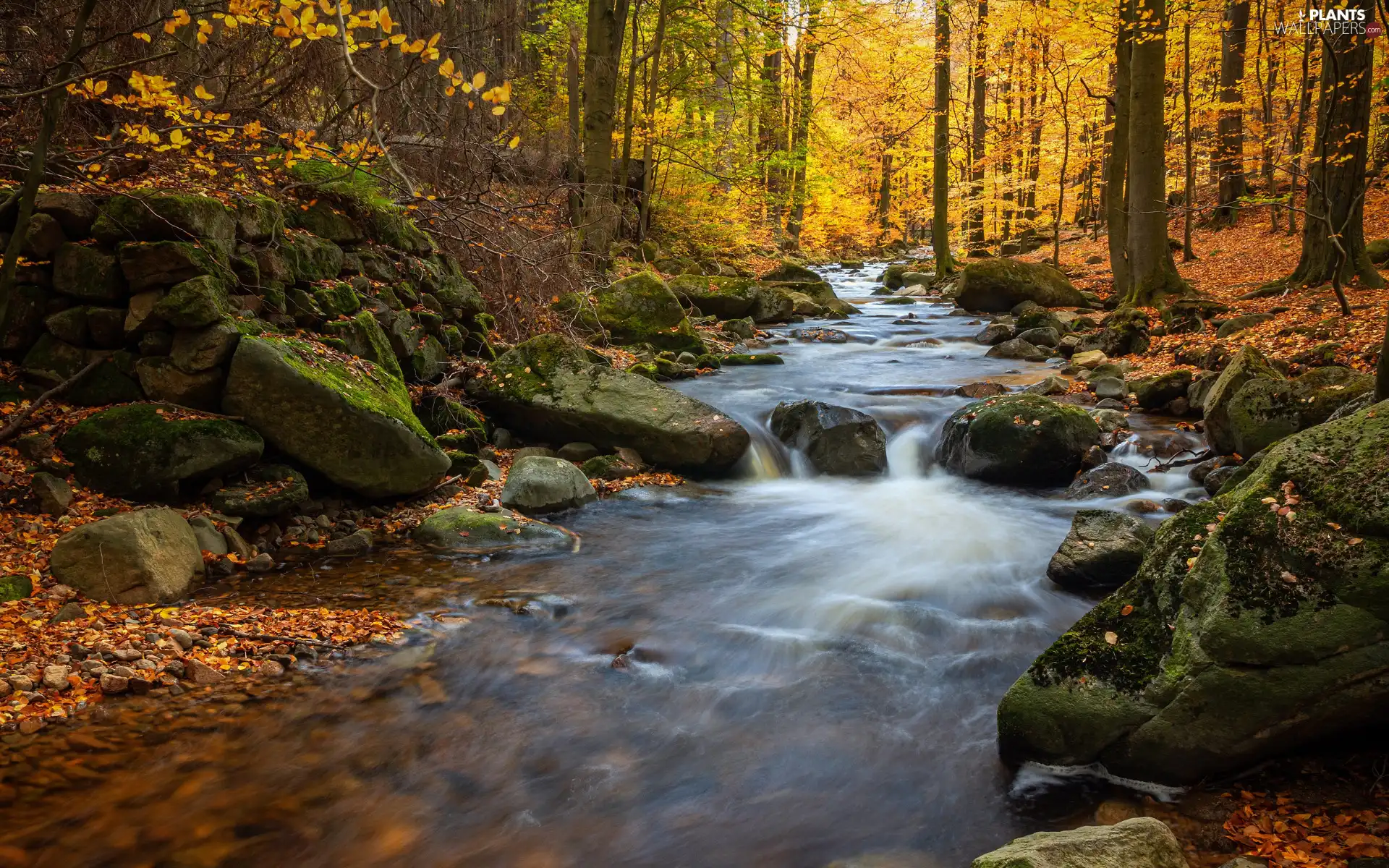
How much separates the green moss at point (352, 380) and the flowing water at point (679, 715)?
1.25m

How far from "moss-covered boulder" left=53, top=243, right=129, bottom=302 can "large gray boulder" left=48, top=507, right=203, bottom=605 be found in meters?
2.05

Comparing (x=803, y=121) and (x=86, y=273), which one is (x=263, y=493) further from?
(x=803, y=121)

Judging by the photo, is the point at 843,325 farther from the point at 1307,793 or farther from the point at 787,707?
the point at 1307,793

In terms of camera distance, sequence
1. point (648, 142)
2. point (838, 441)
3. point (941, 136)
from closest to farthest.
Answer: point (838, 441) < point (648, 142) < point (941, 136)

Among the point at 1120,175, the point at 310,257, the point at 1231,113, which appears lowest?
the point at 310,257

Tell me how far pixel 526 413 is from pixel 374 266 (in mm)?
2243

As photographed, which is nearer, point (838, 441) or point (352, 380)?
point (352, 380)

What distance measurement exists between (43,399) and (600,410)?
4.58m

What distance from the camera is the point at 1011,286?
17.3 m

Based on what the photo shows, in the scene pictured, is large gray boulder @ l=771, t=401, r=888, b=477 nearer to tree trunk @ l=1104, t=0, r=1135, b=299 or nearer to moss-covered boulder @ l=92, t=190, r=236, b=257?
moss-covered boulder @ l=92, t=190, r=236, b=257

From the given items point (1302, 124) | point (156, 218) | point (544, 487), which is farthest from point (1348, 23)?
point (156, 218)

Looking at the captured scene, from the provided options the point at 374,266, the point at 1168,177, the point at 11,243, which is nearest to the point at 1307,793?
the point at 11,243

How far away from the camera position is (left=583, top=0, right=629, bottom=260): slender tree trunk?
12297 millimetres

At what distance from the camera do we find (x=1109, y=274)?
19.6 meters
